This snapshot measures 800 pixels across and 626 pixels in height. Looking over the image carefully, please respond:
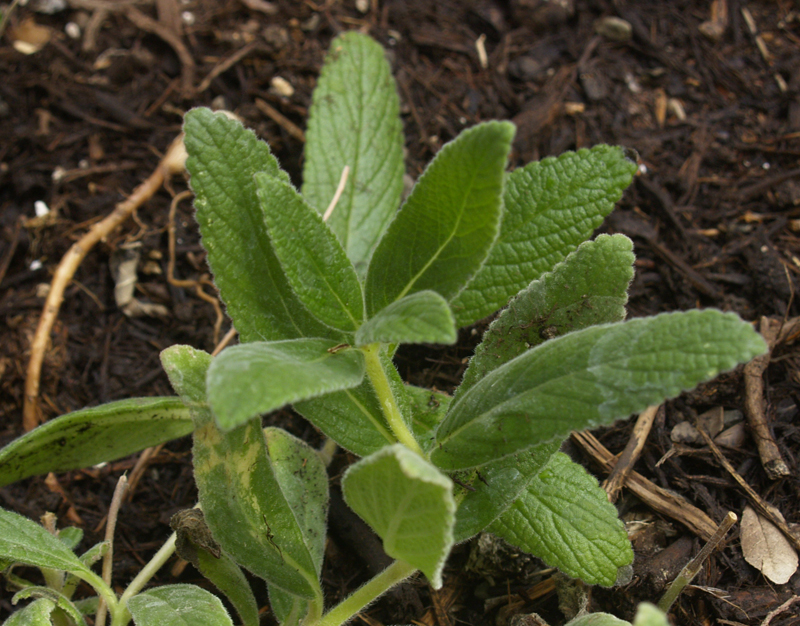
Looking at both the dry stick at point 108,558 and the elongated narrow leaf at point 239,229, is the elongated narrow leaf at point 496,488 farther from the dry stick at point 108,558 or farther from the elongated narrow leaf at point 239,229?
the dry stick at point 108,558

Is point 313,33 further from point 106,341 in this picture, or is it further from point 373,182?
point 106,341

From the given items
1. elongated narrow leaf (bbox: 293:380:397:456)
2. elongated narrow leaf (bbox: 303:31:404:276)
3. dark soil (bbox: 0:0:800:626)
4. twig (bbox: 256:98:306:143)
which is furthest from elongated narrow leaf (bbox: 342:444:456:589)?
twig (bbox: 256:98:306:143)

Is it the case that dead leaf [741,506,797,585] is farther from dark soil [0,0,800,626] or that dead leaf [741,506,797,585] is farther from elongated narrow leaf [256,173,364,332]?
elongated narrow leaf [256,173,364,332]

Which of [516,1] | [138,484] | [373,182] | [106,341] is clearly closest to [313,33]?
[516,1]

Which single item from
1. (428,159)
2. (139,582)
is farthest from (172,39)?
(139,582)

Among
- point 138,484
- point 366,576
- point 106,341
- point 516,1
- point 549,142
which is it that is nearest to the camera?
point 366,576

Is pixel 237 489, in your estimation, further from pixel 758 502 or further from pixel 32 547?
pixel 758 502
